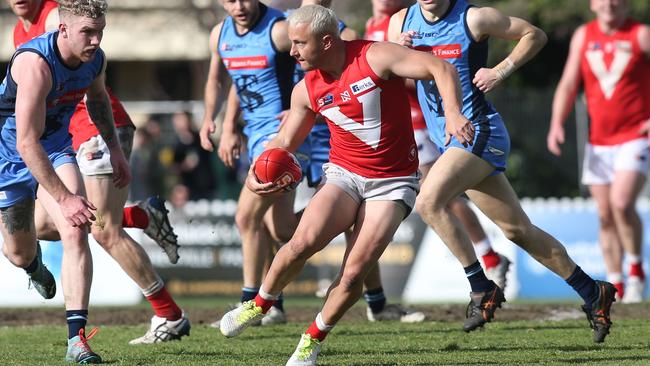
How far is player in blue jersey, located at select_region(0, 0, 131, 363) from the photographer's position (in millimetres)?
6977

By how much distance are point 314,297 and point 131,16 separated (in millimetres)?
16247

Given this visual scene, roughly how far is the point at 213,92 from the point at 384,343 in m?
2.75

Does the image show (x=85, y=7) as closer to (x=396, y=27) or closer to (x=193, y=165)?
(x=396, y=27)

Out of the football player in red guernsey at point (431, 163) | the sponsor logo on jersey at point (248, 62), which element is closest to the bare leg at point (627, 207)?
the football player in red guernsey at point (431, 163)

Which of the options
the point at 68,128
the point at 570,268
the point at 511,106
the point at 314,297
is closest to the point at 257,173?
the point at 68,128

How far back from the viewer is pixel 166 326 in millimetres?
8523

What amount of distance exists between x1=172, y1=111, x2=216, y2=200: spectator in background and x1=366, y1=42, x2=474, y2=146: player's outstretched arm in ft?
34.8

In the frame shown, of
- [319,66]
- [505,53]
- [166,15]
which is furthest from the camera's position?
[166,15]

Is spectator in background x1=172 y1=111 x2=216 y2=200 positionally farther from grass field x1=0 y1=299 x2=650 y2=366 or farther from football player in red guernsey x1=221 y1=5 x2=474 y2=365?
football player in red guernsey x1=221 y1=5 x2=474 y2=365

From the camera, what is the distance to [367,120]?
23.5 feet

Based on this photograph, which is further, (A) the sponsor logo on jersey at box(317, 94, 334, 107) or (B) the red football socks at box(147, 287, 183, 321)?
(B) the red football socks at box(147, 287, 183, 321)

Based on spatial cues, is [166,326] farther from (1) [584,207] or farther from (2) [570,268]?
(1) [584,207]

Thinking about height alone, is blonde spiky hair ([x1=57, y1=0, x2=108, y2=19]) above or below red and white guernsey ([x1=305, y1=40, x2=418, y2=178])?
above

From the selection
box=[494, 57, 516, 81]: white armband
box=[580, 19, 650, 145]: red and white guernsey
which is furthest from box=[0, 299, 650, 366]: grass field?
box=[580, 19, 650, 145]: red and white guernsey
